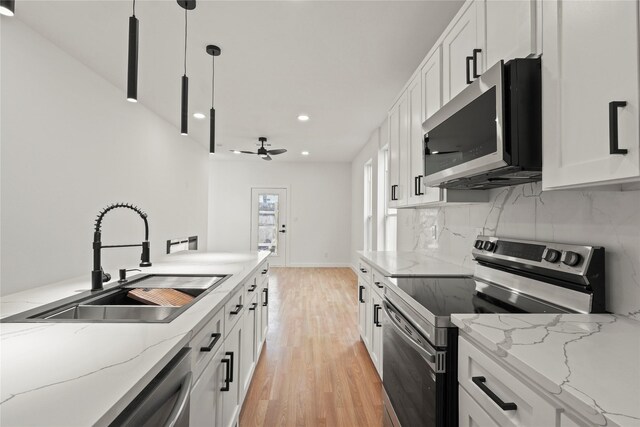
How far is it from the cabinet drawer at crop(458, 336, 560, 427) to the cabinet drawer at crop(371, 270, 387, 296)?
40.1 inches

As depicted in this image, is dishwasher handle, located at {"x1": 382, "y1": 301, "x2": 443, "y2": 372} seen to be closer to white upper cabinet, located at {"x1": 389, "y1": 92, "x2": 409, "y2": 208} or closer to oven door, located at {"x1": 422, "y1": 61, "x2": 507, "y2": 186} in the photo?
oven door, located at {"x1": 422, "y1": 61, "x2": 507, "y2": 186}

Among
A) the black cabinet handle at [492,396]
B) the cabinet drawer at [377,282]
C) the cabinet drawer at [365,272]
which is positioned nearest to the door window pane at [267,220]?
the cabinet drawer at [365,272]

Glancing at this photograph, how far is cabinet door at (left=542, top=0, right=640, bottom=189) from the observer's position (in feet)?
2.57

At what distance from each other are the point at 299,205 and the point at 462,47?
6435mm

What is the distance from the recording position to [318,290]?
18.0ft

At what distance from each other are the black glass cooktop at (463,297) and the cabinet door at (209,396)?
2.97 feet

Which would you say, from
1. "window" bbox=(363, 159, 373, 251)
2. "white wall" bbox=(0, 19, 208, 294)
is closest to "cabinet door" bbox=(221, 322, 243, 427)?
"white wall" bbox=(0, 19, 208, 294)

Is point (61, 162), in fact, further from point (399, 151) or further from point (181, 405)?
point (399, 151)

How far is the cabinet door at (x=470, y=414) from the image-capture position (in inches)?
36.4

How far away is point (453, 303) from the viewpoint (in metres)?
1.33

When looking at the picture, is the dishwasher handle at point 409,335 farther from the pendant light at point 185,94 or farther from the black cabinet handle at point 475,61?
the pendant light at point 185,94

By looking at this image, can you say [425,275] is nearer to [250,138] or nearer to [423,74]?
[423,74]

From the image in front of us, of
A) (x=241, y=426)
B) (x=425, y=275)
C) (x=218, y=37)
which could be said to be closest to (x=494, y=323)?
(x=425, y=275)

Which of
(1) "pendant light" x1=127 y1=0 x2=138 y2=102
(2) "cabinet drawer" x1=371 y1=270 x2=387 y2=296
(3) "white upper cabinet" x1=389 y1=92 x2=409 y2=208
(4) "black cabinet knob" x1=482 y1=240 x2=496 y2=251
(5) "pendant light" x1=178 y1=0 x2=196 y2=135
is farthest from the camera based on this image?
(3) "white upper cabinet" x1=389 y1=92 x2=409 y2=208
